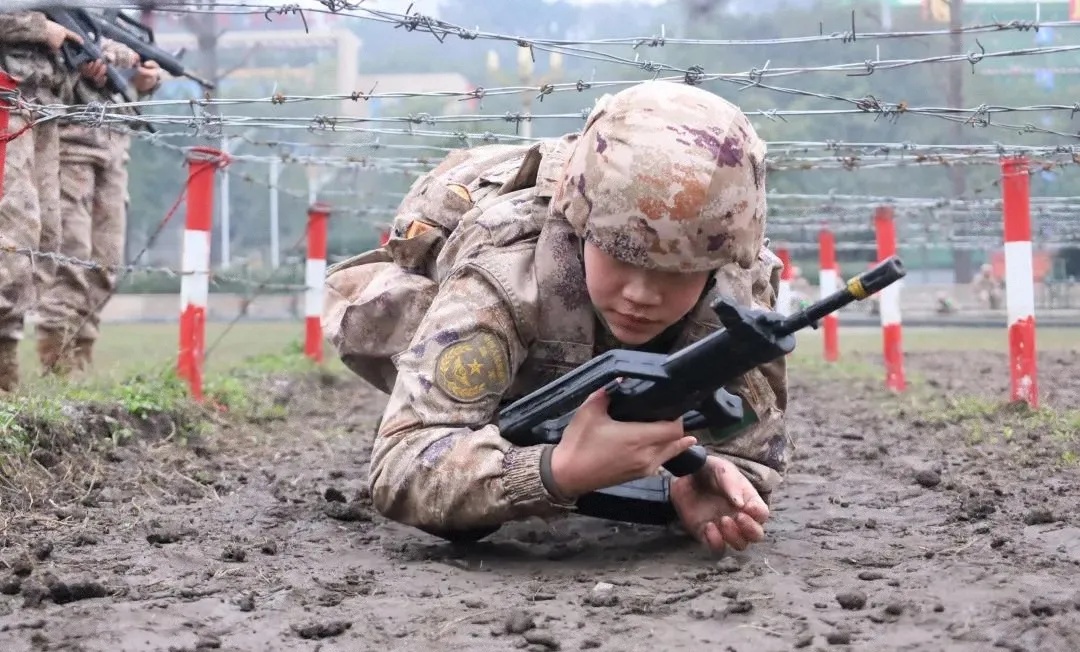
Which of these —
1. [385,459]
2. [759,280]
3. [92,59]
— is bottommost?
[385,459]

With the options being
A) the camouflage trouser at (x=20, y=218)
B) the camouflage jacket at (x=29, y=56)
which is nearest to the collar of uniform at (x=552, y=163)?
Answer: the camouflage trouser at (x=20, y=218)

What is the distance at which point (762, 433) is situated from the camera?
3102 millimetres

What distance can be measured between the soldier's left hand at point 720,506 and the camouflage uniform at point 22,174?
8.64 ft

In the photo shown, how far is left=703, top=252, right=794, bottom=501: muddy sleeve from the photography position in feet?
10.0

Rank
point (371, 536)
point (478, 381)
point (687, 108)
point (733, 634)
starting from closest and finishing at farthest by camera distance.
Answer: point (733, 634), point (687, 108), point (478, 381), point (371, 536)

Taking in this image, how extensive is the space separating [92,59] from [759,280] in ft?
10.0

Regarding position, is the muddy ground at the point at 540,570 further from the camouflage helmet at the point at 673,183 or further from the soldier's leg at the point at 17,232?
the soldier's leg at the point at 17,232

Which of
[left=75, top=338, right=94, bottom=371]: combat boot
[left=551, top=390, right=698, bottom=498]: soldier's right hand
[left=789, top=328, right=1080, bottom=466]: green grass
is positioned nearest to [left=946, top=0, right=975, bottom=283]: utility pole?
[left=789, top=328, right=1080, bottom=466]: green grass

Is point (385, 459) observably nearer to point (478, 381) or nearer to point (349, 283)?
point (478, 381)

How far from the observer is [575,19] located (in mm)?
15047

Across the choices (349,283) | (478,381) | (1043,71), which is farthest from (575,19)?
(478,381)

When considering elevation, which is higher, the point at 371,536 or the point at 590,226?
the point at 590,226

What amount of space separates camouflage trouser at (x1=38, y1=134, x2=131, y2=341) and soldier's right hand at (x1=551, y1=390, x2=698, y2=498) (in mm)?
3256

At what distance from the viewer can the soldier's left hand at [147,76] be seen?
18.7ft
